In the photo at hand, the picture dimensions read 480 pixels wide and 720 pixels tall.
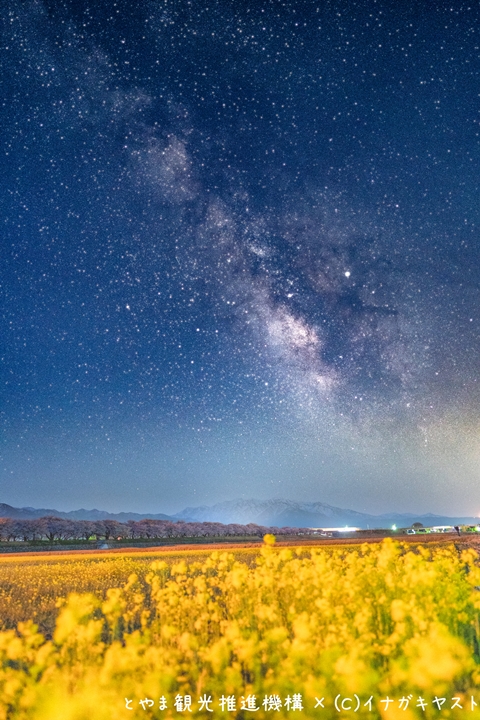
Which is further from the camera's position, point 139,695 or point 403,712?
point 139,695

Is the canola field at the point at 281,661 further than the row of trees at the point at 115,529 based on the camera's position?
No

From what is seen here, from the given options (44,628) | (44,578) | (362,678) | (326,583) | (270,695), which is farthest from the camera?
(44,578)

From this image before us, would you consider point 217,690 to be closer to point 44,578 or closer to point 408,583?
point 408,583

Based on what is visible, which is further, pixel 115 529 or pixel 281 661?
pixel 115 529

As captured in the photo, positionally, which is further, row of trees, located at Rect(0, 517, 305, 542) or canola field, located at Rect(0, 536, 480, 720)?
row of trees, located at Rect(0, 517, 305, 542)

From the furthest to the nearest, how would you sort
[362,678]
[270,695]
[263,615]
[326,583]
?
[326,583], [263,615], [270,695], [362,678]

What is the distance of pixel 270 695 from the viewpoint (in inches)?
231

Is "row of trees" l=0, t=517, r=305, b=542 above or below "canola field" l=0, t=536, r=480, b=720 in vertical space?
below

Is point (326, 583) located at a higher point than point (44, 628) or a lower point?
higher

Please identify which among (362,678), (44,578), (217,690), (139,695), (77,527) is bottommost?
(77,527)

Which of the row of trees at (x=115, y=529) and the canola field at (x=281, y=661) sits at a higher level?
the canola field at (x=281, y=661)

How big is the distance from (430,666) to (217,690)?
304 cm

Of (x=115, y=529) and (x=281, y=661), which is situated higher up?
(x=281, y=661)

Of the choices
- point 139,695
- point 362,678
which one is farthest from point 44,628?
point 362,678
